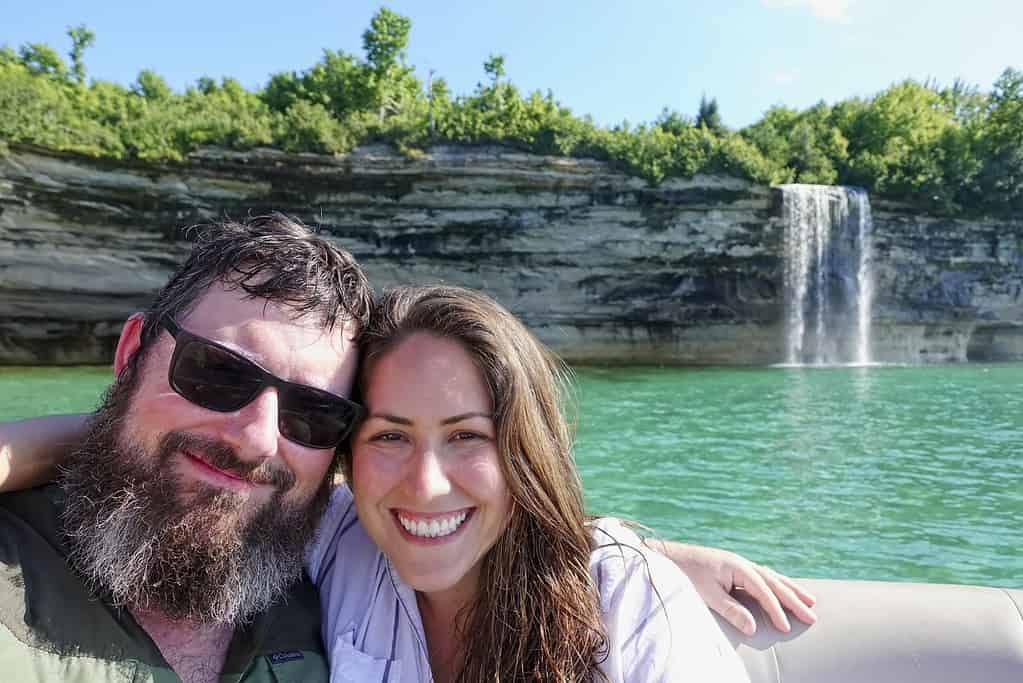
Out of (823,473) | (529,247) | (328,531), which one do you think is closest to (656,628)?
(328,531)

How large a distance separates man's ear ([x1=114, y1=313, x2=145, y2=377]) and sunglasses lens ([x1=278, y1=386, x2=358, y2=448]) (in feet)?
1.39

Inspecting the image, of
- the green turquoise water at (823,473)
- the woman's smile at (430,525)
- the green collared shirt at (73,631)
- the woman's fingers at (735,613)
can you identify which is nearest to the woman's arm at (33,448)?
the green collared shirt at (73,631)

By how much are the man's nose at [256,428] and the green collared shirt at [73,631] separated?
397mm

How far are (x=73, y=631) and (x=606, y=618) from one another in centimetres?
107

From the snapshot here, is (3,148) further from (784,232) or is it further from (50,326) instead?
(784,232)

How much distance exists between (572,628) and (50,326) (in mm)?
25447

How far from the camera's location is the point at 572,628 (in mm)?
1557

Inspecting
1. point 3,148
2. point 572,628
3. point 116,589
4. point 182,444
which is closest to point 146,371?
point 182,444

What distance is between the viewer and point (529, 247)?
24.4m

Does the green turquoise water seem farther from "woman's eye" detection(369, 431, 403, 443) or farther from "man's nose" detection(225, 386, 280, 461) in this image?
"man's nose" detection(225, 386, 280, 461)

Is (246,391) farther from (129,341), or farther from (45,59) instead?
(45,59)

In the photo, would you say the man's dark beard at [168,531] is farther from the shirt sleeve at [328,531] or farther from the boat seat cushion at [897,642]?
the boat seat cushion at [897,642]

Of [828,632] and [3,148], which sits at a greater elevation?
[3,148]

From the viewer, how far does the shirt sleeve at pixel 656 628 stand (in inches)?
55.5
